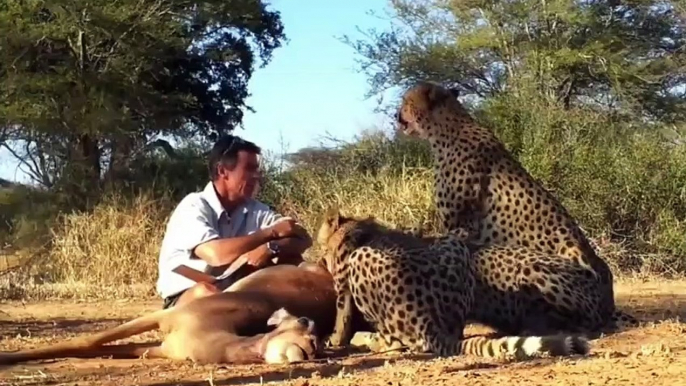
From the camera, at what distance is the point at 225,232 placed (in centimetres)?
569

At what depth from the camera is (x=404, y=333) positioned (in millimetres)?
5188

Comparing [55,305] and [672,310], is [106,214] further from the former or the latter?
[672,310]

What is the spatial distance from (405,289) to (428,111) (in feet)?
5.64

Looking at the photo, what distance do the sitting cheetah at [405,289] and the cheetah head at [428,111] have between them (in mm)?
1245

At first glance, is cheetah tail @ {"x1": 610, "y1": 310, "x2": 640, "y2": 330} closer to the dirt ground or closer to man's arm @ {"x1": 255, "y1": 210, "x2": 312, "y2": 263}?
the dirt ground

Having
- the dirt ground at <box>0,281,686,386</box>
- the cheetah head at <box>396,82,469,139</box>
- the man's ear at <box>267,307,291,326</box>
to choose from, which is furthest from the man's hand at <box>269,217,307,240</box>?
the cheetah head at <box>396,82,469,139</box>

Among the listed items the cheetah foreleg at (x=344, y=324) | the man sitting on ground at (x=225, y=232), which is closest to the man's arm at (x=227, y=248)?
the man sitting on ground at (x=225, y=232)

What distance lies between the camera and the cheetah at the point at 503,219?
227 inches

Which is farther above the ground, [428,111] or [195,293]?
[428,111]

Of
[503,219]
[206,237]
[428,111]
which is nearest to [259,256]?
[206,237]

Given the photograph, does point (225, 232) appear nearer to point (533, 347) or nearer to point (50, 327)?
point (533, 347)

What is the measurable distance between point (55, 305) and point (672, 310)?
4.70 metres

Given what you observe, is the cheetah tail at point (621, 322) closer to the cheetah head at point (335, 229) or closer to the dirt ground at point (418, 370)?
the dirt ground at point (418, 370)

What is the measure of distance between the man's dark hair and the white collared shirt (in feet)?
0.40
